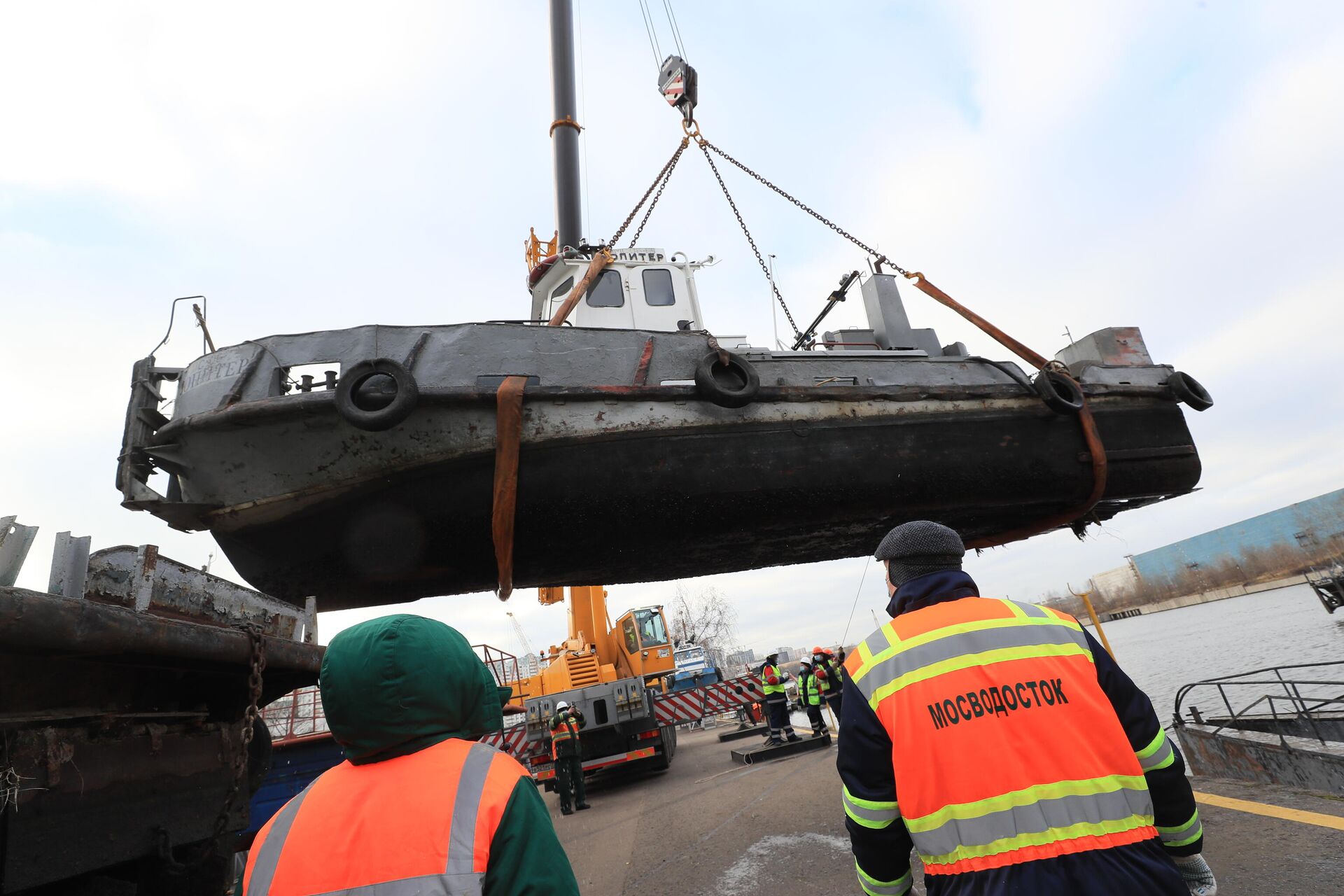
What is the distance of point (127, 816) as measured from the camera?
2.16m

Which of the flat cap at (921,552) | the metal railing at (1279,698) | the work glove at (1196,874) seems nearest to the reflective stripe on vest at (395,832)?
the flat cap at (921,552)

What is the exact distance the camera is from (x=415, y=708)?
1.14 meters

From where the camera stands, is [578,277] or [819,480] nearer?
[819,480]

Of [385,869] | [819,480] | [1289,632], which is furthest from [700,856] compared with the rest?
[1289,632]

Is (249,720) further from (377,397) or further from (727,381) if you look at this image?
(727,381)

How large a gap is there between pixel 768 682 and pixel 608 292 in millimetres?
6277

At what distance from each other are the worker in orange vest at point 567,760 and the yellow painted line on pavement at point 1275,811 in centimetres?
570

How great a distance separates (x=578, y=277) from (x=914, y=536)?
15.2 feet

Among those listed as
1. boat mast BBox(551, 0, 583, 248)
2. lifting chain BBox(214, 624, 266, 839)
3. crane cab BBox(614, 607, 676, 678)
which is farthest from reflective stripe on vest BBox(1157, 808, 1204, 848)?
crane cab BBox(614, 607, 676, 678)

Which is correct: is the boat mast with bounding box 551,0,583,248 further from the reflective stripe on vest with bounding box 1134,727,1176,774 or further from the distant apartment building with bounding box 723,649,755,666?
the distant apartment building with bounding box 723,649,755,666

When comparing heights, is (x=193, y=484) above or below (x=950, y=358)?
below

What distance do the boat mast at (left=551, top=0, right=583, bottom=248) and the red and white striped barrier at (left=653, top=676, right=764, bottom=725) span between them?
602 centimetres

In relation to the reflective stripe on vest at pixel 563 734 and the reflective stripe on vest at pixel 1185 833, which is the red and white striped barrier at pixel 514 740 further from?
the reflective stripe on vest at pixel 1185 833

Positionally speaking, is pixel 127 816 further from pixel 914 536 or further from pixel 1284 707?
pixel 1284 707
